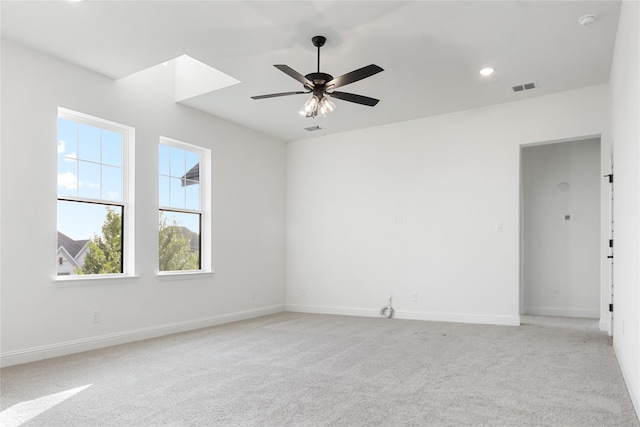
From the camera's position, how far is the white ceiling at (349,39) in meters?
3.52

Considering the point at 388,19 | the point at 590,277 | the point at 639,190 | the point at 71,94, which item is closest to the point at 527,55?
the point at 388,19

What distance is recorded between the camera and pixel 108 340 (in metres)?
4.68

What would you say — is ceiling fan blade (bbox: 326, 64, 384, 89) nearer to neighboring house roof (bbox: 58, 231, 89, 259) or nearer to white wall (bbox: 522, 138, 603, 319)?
neighboring house roof (bbox: 58, 231, 89, 259)

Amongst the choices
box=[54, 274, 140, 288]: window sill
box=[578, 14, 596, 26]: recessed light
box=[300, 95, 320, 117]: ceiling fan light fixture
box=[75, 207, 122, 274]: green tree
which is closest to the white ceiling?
box=[578, 14, 596, 26]: recessed light

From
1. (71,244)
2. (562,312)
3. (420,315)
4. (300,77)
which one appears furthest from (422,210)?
(71,244)

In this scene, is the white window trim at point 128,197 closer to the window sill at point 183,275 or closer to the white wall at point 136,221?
the white wall at point 136,221

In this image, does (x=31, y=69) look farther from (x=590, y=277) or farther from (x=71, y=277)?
(x=590, y=277)

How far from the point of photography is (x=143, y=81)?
5.23 meters

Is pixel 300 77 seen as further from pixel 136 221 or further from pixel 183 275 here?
pixel 183 275

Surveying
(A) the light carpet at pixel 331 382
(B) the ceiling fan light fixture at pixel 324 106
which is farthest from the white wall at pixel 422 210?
(B) the ceiling fan light fixture at pixel 324 106

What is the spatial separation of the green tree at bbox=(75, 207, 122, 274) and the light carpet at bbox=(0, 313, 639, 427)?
2.86 ft

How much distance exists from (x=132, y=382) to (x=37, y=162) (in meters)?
2.29

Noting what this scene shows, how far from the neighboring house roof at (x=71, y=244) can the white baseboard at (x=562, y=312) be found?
6297mm

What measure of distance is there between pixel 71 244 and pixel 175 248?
1378mm
